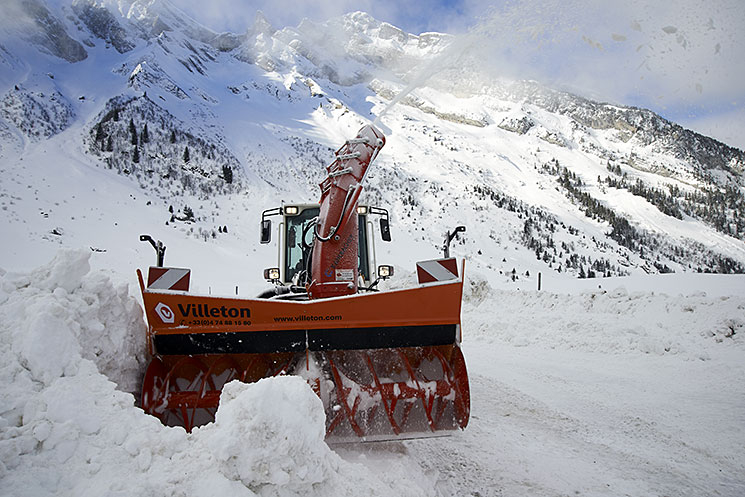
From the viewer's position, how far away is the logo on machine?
299 cm

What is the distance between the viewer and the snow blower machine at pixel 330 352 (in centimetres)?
299

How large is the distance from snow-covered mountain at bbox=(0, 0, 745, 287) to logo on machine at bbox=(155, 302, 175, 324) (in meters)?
3.61

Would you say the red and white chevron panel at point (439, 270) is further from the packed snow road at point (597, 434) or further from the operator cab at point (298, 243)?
the operator cab at point (298, 243)

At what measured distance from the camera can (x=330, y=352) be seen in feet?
10.6

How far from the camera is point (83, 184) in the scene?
20812 mm

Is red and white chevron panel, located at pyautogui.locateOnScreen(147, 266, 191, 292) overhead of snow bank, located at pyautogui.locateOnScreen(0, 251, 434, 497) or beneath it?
overhead

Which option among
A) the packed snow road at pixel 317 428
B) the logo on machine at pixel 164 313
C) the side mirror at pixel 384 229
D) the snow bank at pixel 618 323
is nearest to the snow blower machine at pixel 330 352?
the logo on machine at pixel 164 313

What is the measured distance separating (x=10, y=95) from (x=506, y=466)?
3982cm

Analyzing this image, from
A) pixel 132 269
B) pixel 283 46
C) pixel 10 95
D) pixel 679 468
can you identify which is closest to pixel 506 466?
pixel 679 468

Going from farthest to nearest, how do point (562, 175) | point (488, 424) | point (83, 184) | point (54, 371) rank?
1. point (562, 175)
2. point (83, 184)
3. point (488, 424)
4. point (54, 371)

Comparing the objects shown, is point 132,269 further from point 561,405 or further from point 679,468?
point 679,468

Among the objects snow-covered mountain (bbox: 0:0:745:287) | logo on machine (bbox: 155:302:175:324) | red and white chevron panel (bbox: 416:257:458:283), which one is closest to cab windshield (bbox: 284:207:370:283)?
red and white chevron panel (bbox: 416:257:458:283)

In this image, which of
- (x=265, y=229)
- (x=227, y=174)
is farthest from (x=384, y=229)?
(x=227, y=174)

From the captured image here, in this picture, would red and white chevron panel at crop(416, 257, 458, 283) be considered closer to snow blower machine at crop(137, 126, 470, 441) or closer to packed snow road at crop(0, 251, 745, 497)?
snow blower machine at crop(137, 126, 470, 441)
